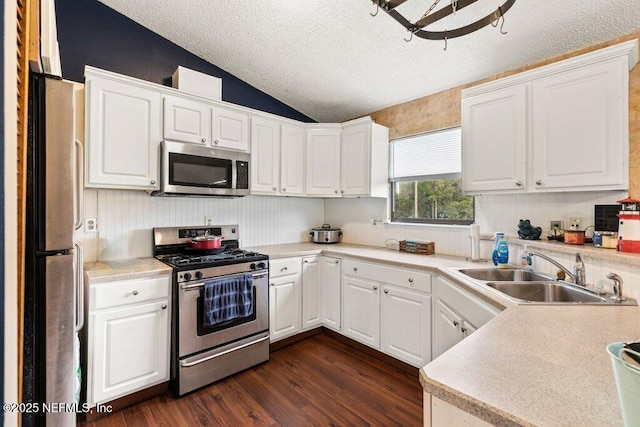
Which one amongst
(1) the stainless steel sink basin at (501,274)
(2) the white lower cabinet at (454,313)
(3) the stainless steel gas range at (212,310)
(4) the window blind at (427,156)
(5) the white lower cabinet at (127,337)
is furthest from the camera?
(4) the window blind at (427,156)

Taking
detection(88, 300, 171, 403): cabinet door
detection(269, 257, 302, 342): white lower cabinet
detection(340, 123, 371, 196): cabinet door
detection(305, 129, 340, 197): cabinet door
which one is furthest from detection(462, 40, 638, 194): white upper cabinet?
detection(88, 300, 171, 403): cabinet door

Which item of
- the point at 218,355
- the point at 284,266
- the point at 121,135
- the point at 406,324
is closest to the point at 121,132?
the point at 121,135

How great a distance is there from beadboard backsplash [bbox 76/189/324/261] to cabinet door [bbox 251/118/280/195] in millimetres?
318

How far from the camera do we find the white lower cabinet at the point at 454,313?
5.42ft

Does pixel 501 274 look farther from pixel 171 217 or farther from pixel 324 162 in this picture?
pixel 171 217

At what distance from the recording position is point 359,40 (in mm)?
2412

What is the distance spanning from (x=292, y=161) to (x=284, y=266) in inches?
46.4

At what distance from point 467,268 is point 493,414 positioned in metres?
1.70

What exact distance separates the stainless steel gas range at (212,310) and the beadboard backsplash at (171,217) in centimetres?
15

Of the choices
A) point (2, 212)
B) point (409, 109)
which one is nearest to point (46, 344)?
point (2, 212)

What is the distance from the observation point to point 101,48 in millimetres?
2436

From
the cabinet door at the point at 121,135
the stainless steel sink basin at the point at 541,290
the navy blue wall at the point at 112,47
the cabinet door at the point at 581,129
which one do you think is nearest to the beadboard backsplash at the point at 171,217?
the cabinet door at the point at 121,135

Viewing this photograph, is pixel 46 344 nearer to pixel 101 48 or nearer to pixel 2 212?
pixel 2 212

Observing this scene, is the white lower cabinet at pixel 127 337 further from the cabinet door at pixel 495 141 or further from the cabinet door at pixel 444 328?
the cabinet door at pixel 495 141
